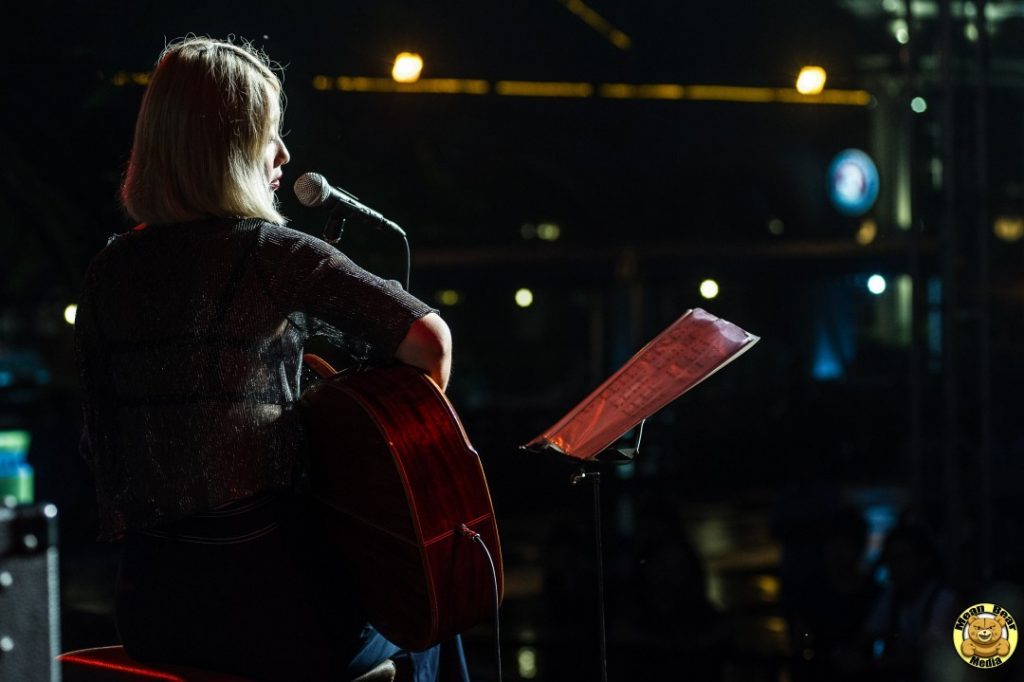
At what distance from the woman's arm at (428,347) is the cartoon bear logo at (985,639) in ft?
8.14

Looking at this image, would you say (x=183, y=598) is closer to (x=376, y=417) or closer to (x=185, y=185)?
(x=376, y=417)

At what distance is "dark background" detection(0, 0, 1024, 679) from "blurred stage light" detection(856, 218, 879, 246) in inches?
2.0

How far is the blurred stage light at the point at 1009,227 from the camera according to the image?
4.02m

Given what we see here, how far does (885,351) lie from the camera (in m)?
6.01

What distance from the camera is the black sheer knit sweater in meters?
1.40

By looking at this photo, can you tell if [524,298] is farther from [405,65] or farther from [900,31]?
[900,31]

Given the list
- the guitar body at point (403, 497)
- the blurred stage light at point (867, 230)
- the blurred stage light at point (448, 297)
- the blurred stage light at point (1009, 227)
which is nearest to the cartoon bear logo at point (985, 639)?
the blurred stage light at point (1009, 227)

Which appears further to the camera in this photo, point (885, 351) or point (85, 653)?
point (885, 351)

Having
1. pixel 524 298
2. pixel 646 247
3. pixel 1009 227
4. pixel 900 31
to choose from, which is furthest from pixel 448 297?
pixel 1009 227

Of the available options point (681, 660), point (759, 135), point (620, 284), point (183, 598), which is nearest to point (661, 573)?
point (681, 660)

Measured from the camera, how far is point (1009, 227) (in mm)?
4145

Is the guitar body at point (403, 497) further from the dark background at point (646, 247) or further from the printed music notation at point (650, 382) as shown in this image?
the dark background at point (646, 247)

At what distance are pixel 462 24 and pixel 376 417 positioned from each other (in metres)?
3.64

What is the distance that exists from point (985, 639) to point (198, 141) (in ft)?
9.37
